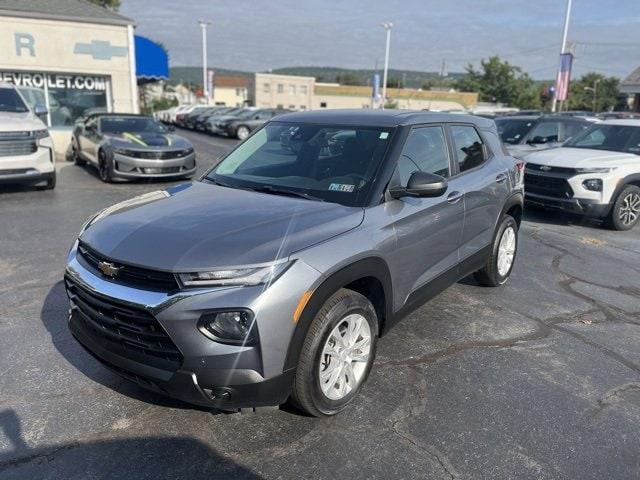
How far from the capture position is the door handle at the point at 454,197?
408 cm

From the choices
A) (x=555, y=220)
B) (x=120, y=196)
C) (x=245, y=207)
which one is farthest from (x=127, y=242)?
(x=555, y=220)

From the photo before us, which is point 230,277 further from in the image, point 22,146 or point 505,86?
point 505,86

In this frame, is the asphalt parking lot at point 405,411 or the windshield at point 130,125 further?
the windshield at point 130,125

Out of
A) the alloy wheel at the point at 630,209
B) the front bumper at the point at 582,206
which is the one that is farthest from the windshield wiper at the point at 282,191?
the alloy wheel at the point at 630,209

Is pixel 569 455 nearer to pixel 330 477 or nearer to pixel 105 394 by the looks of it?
pixel 330 477

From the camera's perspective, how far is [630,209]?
28.2ft

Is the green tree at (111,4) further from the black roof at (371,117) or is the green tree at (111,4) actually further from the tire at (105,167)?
the black roof at (371,117)

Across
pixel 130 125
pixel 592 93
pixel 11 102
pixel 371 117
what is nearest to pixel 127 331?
pixel 371 117

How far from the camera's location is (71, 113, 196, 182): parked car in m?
10.9

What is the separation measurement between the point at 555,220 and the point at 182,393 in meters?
8.31

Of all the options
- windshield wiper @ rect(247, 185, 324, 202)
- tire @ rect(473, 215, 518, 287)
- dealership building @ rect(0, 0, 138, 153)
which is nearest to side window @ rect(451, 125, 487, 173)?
tire @ rect(473, 215, 518, 287)

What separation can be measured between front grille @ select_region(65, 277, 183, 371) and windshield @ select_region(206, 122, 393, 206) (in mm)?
1363

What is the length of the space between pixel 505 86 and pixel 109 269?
75987 millimetres

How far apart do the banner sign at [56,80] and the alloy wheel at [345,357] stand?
15719mm
